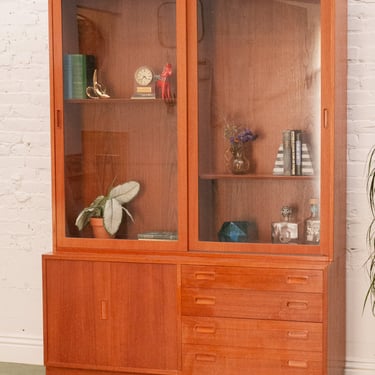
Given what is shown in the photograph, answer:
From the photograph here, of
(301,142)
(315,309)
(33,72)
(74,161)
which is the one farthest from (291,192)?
(33,72)

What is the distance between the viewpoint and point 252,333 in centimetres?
381

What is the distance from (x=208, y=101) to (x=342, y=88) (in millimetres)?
620

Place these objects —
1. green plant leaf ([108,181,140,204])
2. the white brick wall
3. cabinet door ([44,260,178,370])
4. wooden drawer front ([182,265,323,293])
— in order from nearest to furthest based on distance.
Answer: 1. wooden drawer front ([182,265,323,293])
2. cabinet door ([44,260,178,370])
3. green plant leaf ([108,181,140,204])
4. the white brick wall

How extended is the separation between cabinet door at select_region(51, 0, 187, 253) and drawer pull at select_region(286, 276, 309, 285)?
21.2 inches

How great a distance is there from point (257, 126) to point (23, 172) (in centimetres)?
152

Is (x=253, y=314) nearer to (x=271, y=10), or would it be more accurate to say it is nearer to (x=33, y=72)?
(x=271, y=10)

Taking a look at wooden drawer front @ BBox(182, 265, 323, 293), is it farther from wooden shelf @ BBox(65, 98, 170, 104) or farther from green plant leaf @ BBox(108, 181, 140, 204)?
wooden shelf @ BBox(65, 98, 170, 104)

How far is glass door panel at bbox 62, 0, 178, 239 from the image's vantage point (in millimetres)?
4012

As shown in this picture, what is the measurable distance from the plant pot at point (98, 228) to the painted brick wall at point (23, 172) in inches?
27.6

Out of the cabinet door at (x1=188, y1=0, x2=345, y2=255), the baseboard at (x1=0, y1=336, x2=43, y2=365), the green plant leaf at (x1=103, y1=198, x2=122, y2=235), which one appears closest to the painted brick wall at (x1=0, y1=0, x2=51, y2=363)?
the baseboard at (x1=0, y1=336, x2=43, y2=365)

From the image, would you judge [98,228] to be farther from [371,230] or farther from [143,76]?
[371,230]

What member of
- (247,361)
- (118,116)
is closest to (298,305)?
(247,361)

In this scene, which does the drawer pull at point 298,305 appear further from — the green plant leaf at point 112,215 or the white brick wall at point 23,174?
the white brick wall at point 23,174

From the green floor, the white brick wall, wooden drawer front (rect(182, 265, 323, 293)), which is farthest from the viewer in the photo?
the white brick wall
